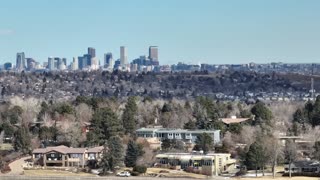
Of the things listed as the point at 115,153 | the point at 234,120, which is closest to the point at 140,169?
the point at 115,153

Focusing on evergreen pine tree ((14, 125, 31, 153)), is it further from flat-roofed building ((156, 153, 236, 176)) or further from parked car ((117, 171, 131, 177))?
parked car ((117, 171, 131, 177))

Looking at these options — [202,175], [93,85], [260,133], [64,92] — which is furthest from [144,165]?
[93,85]

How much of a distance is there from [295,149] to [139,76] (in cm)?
8234

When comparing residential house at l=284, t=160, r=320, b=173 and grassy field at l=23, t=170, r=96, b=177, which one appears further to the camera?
residential house at l=284, t=160, r=320, b=173

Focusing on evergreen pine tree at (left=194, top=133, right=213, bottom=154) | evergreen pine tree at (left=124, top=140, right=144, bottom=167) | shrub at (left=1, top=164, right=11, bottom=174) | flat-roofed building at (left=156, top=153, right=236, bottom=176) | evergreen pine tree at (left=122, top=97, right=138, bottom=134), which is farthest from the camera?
evergreen pine tree at (left=122, top=97, right=138, bottom=134)

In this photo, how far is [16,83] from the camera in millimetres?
108125

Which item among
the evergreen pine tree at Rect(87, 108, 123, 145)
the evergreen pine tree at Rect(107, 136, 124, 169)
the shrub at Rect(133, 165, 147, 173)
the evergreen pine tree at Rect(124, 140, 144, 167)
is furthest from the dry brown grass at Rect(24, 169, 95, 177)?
the evergreen pine tree at Rect(87, 108, 123, 145)

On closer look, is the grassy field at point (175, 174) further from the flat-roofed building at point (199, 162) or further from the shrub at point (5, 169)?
the shrub at point (5, 169)

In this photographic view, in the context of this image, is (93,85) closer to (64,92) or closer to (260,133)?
(64,92)

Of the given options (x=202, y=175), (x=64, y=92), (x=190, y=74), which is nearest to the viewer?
(x=202, y=175)

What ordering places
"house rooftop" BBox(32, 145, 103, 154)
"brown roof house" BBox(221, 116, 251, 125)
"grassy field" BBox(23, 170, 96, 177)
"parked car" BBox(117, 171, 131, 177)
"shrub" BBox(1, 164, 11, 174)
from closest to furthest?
"parked car" BBox(117, 171, 131, 177), "grassy field" BBox(23, 170, 96, 177), "shrub" BBox(1, 164, 11, 174), "house rooftop" BBox(32, 145, 103, 154), "brown roof house" BBox(221, 116, 251, 125)

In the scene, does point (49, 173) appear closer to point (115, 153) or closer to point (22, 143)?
point (115, 153)

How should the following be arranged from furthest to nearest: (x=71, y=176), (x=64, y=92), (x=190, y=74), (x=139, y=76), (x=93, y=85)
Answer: (x=190, y=74)
(x=139, y=76)
(x=93, y=85)
(x=64, y=92)
(x=71, y=176)

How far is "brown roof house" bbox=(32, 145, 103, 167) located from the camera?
138 ft
